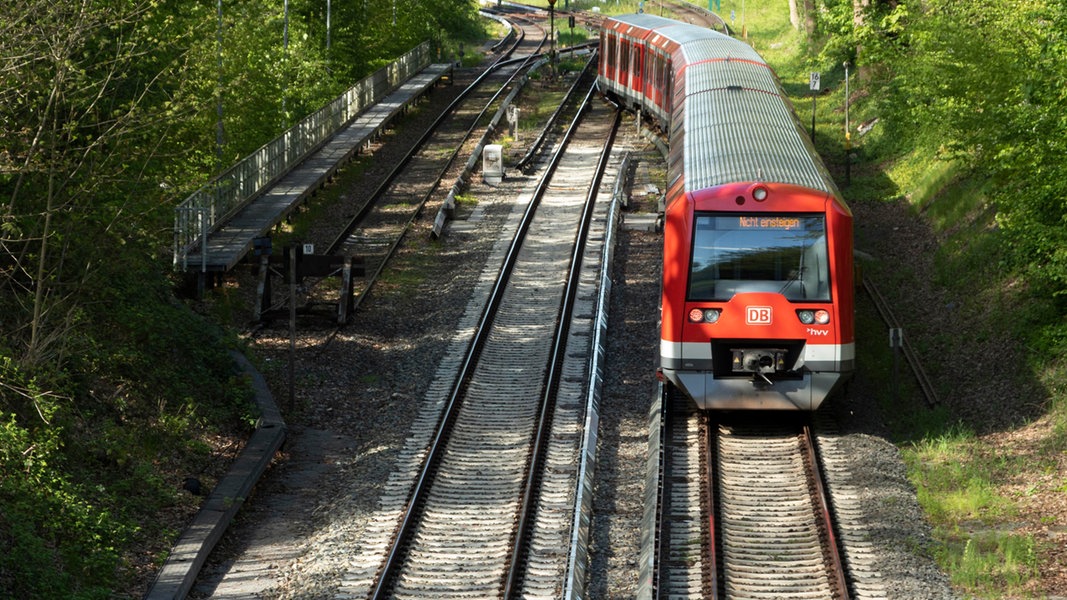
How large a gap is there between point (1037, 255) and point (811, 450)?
5293mm

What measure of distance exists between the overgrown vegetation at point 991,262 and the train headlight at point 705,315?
290cm

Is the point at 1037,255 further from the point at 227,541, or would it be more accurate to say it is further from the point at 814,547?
the point at 227,541

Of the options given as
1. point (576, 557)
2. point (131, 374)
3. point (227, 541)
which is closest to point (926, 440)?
point (576, 557)

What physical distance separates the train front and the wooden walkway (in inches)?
397

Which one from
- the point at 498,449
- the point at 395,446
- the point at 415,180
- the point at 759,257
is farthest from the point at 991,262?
the point at 415,180

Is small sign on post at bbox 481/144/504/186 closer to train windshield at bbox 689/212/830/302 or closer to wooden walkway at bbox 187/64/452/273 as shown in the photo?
wooden walkway at bbox 187/64/452/273

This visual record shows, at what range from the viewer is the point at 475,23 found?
74.6 meters

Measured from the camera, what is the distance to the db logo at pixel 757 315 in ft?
50.6

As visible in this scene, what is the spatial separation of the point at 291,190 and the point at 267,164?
3.09 ft

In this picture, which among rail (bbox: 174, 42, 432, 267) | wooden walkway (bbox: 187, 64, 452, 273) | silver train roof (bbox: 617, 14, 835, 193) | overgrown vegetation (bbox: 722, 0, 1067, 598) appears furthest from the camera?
wooden walkway (bbox: 187, 64, 452, 273)

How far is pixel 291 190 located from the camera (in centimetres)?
2941

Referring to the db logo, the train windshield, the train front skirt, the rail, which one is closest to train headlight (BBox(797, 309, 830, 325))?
the train windshield

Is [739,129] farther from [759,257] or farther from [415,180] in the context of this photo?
[415,180]

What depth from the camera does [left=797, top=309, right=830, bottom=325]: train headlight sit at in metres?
15.4
